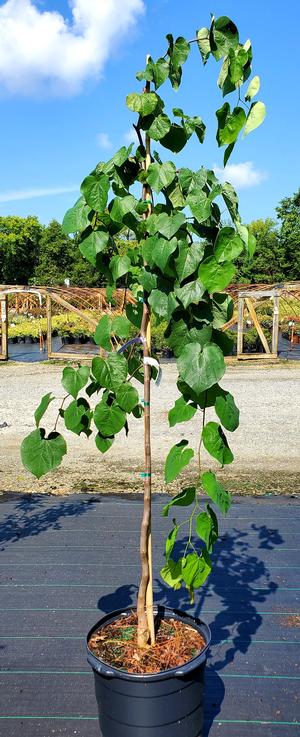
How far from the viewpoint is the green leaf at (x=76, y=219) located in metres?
1.82

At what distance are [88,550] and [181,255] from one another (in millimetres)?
2927

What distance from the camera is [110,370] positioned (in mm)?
1855

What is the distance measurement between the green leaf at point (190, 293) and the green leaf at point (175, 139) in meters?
0.44

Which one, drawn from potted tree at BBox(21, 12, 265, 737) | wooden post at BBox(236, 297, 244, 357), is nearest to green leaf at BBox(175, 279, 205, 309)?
potted tree at BBox(21, 12, 265, 737)

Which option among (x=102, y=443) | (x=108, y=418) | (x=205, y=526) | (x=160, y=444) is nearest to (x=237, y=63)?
(x=108, y=418)

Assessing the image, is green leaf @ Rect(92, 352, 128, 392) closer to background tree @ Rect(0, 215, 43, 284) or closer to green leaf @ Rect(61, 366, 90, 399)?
green leaf @ Rect(61, 366, 90, 399)

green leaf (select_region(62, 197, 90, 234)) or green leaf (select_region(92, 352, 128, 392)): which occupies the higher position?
green leaf (select_region(62, 197, 90, 234))

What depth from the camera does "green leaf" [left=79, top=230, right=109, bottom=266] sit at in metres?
1.85

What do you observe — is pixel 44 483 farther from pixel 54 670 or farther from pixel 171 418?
pixel 171 418

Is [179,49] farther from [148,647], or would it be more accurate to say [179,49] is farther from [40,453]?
[148,647]

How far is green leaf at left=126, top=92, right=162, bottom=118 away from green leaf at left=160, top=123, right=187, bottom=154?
89mm

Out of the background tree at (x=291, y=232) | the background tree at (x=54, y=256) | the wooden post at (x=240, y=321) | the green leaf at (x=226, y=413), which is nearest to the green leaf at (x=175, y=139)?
the green leaf at (x=226, y=413)

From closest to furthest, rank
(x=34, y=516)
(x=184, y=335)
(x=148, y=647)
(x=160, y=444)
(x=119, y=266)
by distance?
(x=184, y=335) < (x=119, y=266) < (x=148, y=647) < (x=34, y=516) < (x=160, y=444)

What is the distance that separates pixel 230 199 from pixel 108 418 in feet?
2.38
